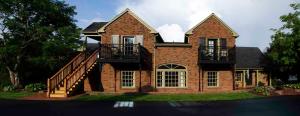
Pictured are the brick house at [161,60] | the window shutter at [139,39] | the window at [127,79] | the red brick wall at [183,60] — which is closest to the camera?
the brick house at [161,60]

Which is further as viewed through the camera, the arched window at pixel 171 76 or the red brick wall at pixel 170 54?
the arched window at pixel 171 76

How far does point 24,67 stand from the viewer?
38438 mm

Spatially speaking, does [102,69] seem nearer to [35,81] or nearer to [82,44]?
[82,44]

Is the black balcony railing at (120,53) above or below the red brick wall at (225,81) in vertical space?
above

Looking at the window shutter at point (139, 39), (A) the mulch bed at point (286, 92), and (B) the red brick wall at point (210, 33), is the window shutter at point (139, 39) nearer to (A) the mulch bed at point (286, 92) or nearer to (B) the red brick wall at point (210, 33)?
(B) the red brick wall at point (210, 33)

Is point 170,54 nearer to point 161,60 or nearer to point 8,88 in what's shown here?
point 161,60

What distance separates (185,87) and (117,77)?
628 centimetres

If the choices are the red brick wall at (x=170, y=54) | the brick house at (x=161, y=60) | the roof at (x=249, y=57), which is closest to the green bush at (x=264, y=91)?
the brick house at (x=161, y=60)

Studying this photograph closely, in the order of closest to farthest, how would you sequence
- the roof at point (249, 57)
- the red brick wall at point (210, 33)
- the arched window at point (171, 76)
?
the arched window at point (171, 76) < the red brick wall at point (210, 33) < the roof at point (249, 57)

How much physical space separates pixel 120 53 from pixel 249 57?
19.6 meters

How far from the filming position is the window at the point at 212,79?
38094mm

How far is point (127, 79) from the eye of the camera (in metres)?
37.0

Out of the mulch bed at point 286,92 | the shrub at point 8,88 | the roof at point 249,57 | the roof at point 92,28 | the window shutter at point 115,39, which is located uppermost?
the roof at point 92,28

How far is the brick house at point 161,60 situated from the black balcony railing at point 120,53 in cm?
9
